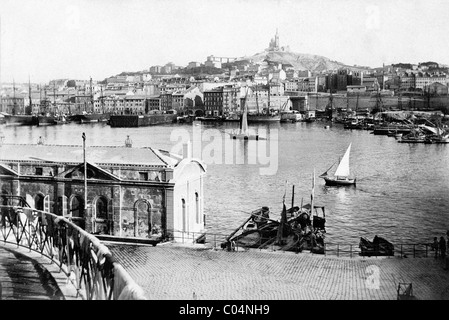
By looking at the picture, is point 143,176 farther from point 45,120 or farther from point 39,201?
point 45,120

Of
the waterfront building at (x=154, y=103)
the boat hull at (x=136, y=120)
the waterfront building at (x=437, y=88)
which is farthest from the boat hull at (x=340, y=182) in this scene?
the waterfront building at (x=154, y=103)

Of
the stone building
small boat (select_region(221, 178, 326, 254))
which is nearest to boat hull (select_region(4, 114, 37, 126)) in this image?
the stone building

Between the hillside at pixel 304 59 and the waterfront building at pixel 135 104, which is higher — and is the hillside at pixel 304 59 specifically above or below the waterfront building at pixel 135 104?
above

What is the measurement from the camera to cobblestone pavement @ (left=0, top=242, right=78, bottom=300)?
13.6 feet

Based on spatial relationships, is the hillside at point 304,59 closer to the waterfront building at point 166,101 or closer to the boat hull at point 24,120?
the waterfront building at point 166,101

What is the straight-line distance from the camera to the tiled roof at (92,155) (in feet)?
33.3

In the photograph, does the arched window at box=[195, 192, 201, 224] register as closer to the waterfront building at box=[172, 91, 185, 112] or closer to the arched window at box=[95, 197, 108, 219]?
the arched window at box=[95, 197, 108, 219]

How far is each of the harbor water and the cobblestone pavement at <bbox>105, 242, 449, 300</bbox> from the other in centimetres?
598

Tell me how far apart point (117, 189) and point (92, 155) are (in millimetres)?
1060

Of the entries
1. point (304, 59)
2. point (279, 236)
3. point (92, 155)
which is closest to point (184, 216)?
point (279, 236)

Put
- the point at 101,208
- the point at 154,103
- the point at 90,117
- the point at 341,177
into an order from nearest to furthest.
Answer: the point at 101,208, the point at 341,177, the point at 154,103, the point at 90,117

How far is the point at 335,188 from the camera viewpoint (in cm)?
2048
